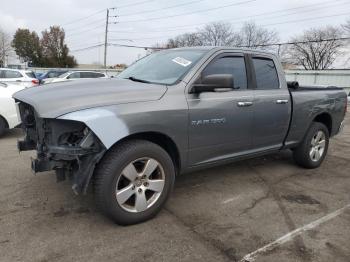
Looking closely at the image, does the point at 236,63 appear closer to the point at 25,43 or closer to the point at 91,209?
the point at 91,209

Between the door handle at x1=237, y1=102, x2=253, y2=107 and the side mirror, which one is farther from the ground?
the side mirror

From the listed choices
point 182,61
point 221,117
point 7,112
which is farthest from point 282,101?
point 7,112

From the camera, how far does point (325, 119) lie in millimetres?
6035

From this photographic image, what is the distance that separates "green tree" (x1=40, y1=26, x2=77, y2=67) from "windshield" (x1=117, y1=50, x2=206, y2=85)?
6207 cm

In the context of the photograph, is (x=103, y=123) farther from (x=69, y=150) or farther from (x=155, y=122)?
(x=155, y=122)

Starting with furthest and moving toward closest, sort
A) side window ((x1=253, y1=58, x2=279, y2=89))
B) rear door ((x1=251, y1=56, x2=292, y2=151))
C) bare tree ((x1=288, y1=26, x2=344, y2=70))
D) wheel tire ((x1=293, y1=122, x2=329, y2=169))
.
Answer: bare tree ((x1=288, y1=26, x2=344, y2=70))
wheel tire ((x1=293, y1=122, x2=329, y2=169))
side window ((x1=253, y1=58, x2=279, y2=89))
rear door ((x1=251, y1=56, x2=292, y2=151))

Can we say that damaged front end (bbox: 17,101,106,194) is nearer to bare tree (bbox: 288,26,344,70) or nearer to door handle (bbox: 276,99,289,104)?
door handle (bbox: 276,99,289,104)

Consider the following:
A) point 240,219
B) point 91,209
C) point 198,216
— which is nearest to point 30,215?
point 91,209

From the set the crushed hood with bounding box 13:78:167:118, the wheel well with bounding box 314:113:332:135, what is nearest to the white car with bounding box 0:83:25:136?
the crushed hood with bounding box 13:78:167:118

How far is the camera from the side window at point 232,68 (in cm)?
423

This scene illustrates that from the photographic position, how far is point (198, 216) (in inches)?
150

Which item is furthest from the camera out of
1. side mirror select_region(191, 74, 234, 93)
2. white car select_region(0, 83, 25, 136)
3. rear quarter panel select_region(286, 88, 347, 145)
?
white car select_region(0, 83, 25, 136)

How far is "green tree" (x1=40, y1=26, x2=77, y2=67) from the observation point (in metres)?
63.4

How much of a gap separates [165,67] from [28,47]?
225 feet
